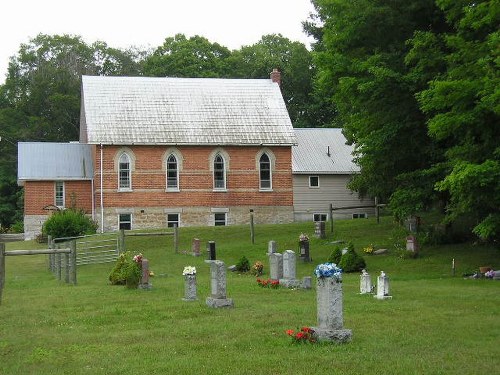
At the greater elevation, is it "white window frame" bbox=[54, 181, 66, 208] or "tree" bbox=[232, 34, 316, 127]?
"tree" bbox=[232, 34, 316, 127]

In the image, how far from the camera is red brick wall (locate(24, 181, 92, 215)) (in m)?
47.3

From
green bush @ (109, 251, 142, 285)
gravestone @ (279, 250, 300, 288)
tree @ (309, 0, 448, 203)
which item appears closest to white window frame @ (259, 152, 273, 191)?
tree @ (309, 0, 448, 203)

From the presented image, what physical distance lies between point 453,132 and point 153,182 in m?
27.3

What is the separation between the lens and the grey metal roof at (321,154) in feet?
165

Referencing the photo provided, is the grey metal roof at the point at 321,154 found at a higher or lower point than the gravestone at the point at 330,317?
higher

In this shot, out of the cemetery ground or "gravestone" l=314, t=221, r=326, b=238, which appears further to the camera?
"gravestone" l=314, t=221, r=326, b=238

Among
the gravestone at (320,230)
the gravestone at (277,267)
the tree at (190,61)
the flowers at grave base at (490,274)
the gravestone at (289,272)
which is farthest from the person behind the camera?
the tree at (190,61)

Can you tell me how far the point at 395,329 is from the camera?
12430 millimetres

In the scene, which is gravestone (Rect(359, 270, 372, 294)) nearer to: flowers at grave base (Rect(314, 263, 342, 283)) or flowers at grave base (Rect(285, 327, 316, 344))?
flowers at grave base (Rect(314, 263, 342, 283))

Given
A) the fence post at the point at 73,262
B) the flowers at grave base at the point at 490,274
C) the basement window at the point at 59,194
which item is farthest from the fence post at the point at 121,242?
the flowers at grave base at the point at 490,274

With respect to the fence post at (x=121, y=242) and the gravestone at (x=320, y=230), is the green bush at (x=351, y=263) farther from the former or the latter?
the fence post at (x=121, y=242)

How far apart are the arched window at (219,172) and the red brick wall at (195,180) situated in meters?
0.37

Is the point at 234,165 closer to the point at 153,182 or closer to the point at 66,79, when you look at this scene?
the point at 153,182

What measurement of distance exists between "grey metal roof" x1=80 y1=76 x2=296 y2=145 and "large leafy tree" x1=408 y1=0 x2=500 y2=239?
966 inches
